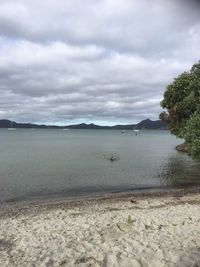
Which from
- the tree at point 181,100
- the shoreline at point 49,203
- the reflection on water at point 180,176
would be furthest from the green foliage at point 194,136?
the reflection on water at point 180,176

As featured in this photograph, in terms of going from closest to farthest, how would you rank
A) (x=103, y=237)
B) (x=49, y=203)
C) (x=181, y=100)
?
1. (x=103, y=237)
2. (x=49, y=203)
3. (x=181, y=100)

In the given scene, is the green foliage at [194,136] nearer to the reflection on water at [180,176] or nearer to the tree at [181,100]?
the tree at [181,100]

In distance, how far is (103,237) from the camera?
43.2 feet

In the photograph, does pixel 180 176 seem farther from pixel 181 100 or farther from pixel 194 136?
pixel 194 136

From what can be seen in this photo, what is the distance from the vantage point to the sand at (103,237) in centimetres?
1123

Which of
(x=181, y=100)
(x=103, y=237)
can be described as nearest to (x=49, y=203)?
(x=103, y=237)

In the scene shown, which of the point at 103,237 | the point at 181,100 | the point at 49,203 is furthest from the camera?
the point at 181,100

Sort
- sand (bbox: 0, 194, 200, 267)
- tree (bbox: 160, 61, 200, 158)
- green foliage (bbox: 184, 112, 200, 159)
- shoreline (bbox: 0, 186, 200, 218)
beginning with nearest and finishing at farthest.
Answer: sand (bbox: 0, 194, 200, 267) < shoreline (bbox: 0, 186, 200, 218) < green foliage (bbox: 184, 112, 200, 159) < tree (bbox: 160, 61, 200, 158)

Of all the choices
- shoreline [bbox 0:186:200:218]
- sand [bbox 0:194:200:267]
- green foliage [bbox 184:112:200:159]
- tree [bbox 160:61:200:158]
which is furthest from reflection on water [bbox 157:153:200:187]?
sand [bbox 0:194:200:267]

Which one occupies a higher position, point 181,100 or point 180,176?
point 181,100

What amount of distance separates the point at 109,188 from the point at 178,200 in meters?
9.32

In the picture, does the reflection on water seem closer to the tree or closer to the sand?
the tree

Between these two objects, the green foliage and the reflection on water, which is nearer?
the green foliage

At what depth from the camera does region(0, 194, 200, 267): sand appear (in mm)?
11227
